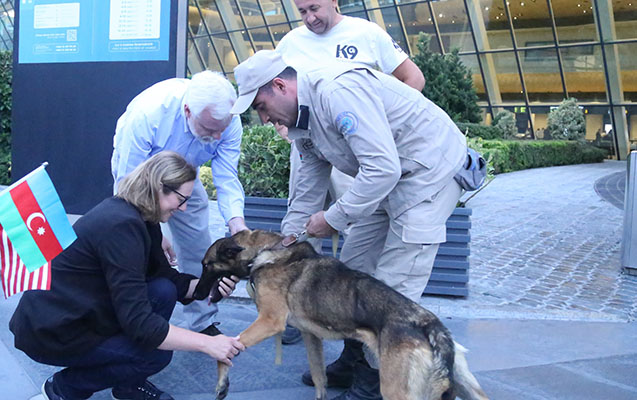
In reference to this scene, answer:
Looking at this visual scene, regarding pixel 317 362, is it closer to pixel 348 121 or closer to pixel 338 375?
pixel 338 375

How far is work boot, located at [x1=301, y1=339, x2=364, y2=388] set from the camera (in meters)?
3.81

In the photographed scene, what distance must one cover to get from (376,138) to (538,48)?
989 inches

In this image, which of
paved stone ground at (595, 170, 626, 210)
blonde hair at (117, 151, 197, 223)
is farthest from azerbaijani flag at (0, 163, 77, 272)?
paved stone ground at (595, 170, 626, 210)

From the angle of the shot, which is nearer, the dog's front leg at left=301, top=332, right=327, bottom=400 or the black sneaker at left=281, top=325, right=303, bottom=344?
the dog's front leg at left=301, top=332, right=327, bottom=400

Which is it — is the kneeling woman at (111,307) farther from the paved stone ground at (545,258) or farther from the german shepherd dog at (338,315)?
the paved stone ground at (545,258)

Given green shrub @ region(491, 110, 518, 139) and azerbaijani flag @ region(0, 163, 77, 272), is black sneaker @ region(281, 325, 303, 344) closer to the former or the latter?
azerbaijani flag @ region(0, 163, 77, 272)

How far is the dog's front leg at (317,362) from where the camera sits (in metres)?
3.49

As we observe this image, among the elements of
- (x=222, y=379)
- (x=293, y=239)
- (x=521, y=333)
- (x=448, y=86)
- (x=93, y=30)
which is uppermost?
(x=93, y=30)

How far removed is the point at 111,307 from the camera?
10.3ft

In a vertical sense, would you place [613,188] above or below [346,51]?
below

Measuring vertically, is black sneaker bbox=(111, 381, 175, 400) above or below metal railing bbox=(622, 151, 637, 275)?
above

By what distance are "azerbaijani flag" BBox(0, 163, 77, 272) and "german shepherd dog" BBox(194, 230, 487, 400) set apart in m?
0.88

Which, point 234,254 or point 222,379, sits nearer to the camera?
point 222,379

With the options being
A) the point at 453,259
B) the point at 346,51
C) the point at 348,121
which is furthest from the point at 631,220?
the point at 348,121
